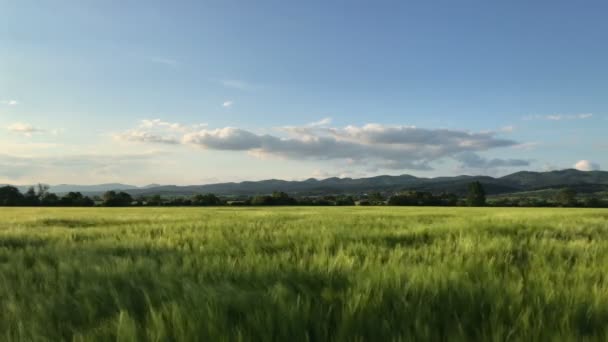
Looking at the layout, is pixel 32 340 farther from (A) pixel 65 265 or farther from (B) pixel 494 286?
(B) pixel 494 286

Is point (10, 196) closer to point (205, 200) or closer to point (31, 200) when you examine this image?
point (31, 200)

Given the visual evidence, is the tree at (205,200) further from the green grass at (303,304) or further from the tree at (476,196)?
the green grass at (303,304)

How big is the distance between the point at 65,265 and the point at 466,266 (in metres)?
2.97

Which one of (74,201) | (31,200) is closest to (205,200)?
(74,201)

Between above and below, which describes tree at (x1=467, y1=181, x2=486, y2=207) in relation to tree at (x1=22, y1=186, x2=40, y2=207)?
below

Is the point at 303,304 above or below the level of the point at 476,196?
above

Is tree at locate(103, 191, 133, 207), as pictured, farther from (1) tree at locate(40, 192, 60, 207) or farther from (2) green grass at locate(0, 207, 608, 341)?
(2) green grass at locate(0, 207, 608, 341)

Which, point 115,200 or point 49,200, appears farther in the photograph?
point 49,200

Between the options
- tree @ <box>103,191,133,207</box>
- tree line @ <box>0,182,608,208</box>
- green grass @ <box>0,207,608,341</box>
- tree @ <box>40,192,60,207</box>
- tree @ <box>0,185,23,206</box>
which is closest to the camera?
green grass @ <box>0,207,608,341</box>

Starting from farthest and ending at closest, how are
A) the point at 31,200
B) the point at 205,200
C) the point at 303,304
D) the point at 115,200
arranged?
1. the point at 205,200
2. the point at 31,200
3. the point at 115,200
4. the point at 303,304

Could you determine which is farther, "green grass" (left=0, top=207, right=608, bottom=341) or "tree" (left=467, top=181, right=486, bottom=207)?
"tree" (left=467, top=181, right=486, bottom=207)

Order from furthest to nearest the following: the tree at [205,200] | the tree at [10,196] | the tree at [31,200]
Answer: the tree at [205,200] → the tree at [10,196] → the tree at [31,200]

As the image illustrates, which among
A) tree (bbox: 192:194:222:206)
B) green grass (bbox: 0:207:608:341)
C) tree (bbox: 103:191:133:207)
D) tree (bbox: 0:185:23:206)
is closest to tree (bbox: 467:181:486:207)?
tree (bbox: 192:194:222:206)

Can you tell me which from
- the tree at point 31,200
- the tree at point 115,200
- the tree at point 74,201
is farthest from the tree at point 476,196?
the tree at point 31,200
